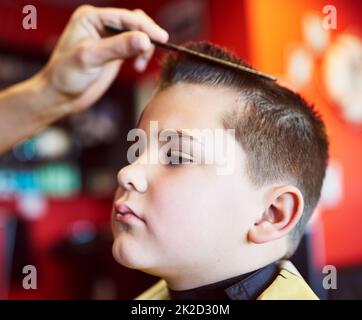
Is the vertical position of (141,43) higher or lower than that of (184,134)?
higher

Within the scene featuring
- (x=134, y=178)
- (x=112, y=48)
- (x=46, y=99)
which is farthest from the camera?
(x=46, y=99)

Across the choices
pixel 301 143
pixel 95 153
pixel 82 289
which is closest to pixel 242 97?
pixel 301 143

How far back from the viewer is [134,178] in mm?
598

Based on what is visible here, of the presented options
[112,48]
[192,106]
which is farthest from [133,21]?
[192,106]

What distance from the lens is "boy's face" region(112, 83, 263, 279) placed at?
0.60 meters

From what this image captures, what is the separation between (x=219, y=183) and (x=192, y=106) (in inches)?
4.5

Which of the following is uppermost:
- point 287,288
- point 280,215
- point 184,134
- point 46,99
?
point 46,99

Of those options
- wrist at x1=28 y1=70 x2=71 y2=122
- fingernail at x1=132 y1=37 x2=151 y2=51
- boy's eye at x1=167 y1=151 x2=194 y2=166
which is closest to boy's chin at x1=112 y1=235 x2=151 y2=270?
boy's eye at x1=167 y1=151 x2=194 y2=166

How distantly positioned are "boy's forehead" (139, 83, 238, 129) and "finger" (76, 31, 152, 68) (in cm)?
8

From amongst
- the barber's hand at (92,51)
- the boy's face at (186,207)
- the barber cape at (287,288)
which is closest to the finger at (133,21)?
the barber's hand at (92,51)

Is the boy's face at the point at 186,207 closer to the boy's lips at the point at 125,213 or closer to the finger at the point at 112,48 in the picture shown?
the boy's lips at the point at 125,213

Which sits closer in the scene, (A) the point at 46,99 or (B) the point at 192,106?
(B) the point at 192,106

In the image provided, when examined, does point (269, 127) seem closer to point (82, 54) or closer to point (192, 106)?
point (192, 106)

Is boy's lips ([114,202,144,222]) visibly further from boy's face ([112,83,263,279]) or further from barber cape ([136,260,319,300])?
barber cape ([136,260,319,300])
